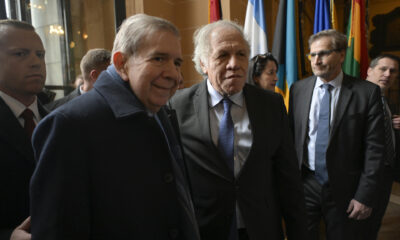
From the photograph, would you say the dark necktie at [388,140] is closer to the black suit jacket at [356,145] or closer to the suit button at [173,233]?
the black suit jacket at [356,145]

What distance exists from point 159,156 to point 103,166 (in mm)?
175

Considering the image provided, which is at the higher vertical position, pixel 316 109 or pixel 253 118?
pixel 253 118

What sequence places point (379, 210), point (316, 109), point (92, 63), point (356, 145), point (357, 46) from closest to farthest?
point (92, 63) → point (356, 145) → point (316, 109) → point (379, 210) → point (357, 46)

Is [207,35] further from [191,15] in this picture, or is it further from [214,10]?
[191,15]

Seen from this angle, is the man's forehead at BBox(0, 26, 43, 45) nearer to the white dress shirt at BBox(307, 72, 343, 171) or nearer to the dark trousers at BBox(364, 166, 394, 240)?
the white dress shirt at BBox(307, 72, 343, 171)

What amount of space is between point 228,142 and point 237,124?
4.2 inches

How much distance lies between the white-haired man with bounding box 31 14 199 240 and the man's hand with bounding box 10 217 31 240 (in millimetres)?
175

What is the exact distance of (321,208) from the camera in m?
1.99

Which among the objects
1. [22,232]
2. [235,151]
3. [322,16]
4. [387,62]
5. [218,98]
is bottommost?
[22,232]

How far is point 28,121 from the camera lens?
1.06 metres

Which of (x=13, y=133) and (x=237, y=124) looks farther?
(x=237, y=124)

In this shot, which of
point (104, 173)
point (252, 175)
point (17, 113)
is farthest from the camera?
point (252, 175)

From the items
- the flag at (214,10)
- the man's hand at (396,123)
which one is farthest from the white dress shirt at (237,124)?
the flag at (214,10)

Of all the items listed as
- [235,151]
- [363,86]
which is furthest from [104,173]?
[363,86]
